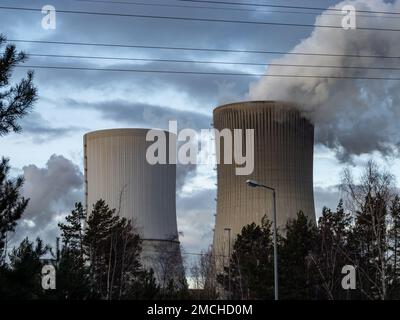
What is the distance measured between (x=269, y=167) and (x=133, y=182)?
7064 mm

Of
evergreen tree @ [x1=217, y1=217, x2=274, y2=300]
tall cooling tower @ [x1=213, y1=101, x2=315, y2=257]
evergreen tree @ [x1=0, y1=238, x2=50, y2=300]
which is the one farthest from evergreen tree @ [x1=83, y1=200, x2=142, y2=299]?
evergreen tree @ [x1=0, y1=238, x2=50, y2=300]

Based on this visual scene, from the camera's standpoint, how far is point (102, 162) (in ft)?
129

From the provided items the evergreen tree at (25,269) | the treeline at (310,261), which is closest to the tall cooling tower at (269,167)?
the treeline at (310,261)

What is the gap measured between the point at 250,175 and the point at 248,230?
3.02m

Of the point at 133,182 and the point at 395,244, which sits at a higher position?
the point at 133,182

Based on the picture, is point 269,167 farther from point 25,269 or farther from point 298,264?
point 25,269

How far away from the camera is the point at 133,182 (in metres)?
38.5

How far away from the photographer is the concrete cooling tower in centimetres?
3844

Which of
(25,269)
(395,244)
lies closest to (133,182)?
(395,244)

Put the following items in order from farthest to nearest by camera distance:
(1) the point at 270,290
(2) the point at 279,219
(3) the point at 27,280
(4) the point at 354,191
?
(2) the point at 279,219 → (1) the point at 270,290 → (4) the point at 354,191 → (3) the point at 27,280

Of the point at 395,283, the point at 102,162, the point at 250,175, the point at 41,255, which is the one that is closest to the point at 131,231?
the point at 102,162

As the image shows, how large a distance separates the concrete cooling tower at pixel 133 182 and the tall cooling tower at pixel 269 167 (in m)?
3.12
